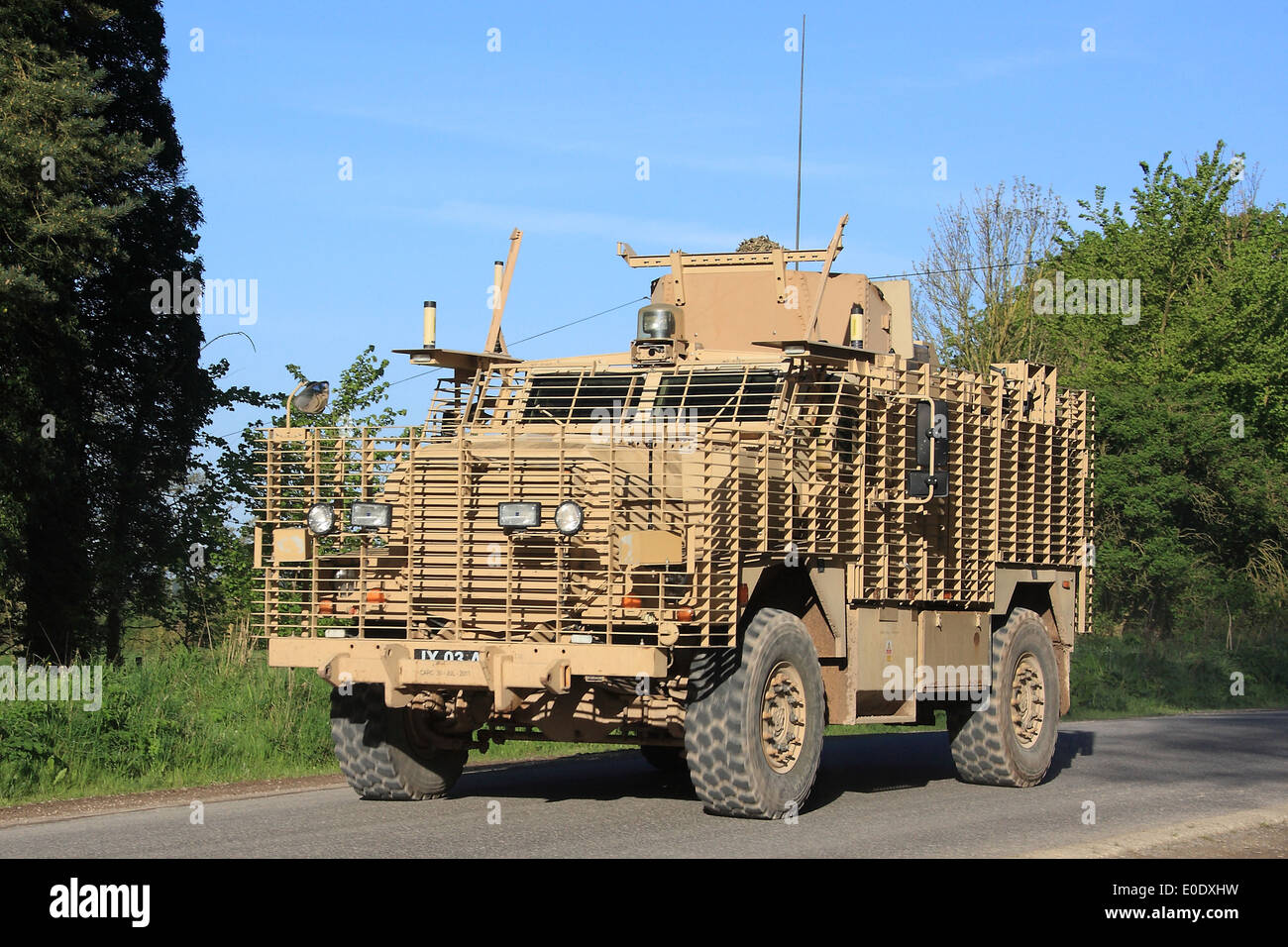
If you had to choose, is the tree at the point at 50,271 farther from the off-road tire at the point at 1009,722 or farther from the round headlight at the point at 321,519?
the off-road tire at the point at 1009,722

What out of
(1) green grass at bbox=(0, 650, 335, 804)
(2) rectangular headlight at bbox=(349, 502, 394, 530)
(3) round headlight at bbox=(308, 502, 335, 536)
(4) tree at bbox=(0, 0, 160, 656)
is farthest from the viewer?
(4) tree at bbox=(0, 0, 160, 656)

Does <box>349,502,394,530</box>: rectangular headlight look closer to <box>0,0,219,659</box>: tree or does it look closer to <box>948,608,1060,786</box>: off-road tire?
<box>948,608,1060,786</box>: off-road tire

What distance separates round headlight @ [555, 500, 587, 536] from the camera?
423 inches

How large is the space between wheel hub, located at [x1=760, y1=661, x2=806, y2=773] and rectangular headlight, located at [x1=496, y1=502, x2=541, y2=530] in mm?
2017

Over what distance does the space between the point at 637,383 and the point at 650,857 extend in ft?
16.3

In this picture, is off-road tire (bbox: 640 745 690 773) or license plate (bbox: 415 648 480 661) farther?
off-road tire (bbox: 640 745 690 773)

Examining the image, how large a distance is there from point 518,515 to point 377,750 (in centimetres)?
254

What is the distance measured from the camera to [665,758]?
15375mm

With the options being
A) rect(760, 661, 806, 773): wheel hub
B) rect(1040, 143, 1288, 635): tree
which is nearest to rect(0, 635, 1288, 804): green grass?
rect(760, 661, 806, 773): wheel hub

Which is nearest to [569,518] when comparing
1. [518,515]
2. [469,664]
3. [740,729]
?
[518,515]

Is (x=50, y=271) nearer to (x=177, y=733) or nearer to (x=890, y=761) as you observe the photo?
(x=177, y=733)

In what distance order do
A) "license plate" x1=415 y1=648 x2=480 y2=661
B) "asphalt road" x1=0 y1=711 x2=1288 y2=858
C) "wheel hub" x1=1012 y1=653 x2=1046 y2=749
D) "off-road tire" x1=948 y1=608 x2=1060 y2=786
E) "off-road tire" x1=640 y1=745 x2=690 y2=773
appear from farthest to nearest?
"off-road tire" x1=640 y1=745 x2=690 y2=773, "wheel hub" x1=1012 y1=653 x2=1046 y2=749, "off-road tire" x1=948 y1=608 x2=1060 y2=786, "license plate" x1=415 y1=648 x2=480 y2=661, "asphalt road" x1=0 y1=711 x2=1288 y2=858

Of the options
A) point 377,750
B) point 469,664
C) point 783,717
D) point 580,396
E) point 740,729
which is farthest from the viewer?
point 580,396
